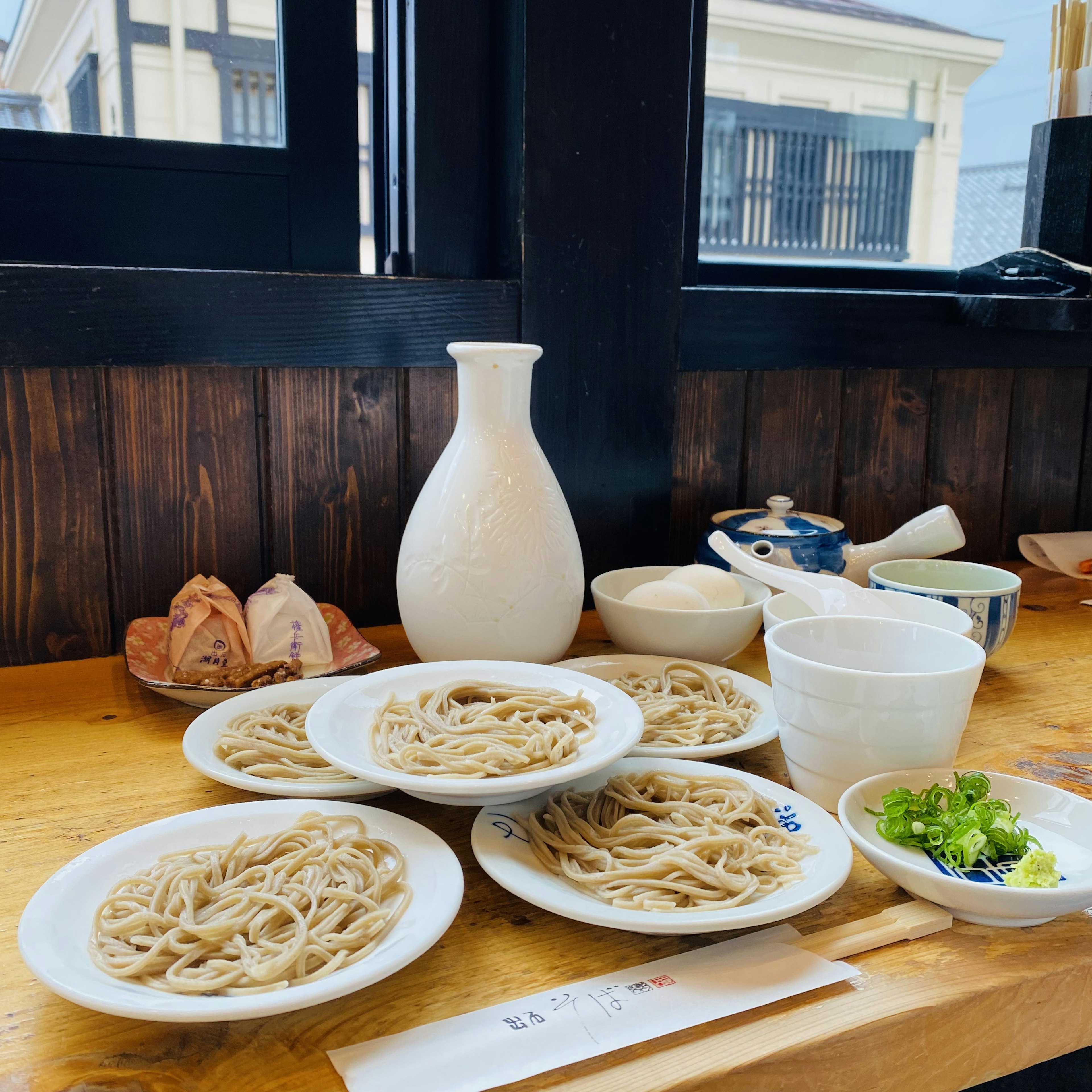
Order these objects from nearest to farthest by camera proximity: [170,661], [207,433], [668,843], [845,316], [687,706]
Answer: [668,843], [687,706], [170,661], [207,433], [845,316]

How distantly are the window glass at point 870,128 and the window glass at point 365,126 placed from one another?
463 mm

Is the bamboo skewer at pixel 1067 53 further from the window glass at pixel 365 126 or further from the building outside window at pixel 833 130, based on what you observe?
the window glass at pixel 365 126

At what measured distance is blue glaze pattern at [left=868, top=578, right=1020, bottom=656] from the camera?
100cm

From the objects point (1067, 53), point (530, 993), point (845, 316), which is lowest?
point (530, 993)

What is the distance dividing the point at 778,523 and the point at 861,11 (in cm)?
83

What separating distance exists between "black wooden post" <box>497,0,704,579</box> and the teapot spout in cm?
26

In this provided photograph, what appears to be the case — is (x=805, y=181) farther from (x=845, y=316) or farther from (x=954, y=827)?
(x=954, y=827)

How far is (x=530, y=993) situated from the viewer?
556 millimetres

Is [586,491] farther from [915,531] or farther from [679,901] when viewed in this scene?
[679,901]

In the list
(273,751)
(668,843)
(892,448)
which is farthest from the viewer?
(892,448)

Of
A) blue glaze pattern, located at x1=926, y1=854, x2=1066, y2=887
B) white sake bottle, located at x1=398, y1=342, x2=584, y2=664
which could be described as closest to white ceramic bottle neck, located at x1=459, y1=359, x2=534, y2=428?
white sake bottle, located at x1=398, y1=342, x2=584, y2=664

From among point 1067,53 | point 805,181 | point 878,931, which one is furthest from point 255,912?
point 1067,53

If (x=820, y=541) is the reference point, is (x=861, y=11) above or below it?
above

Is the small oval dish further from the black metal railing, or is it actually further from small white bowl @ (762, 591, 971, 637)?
the black metal railing
